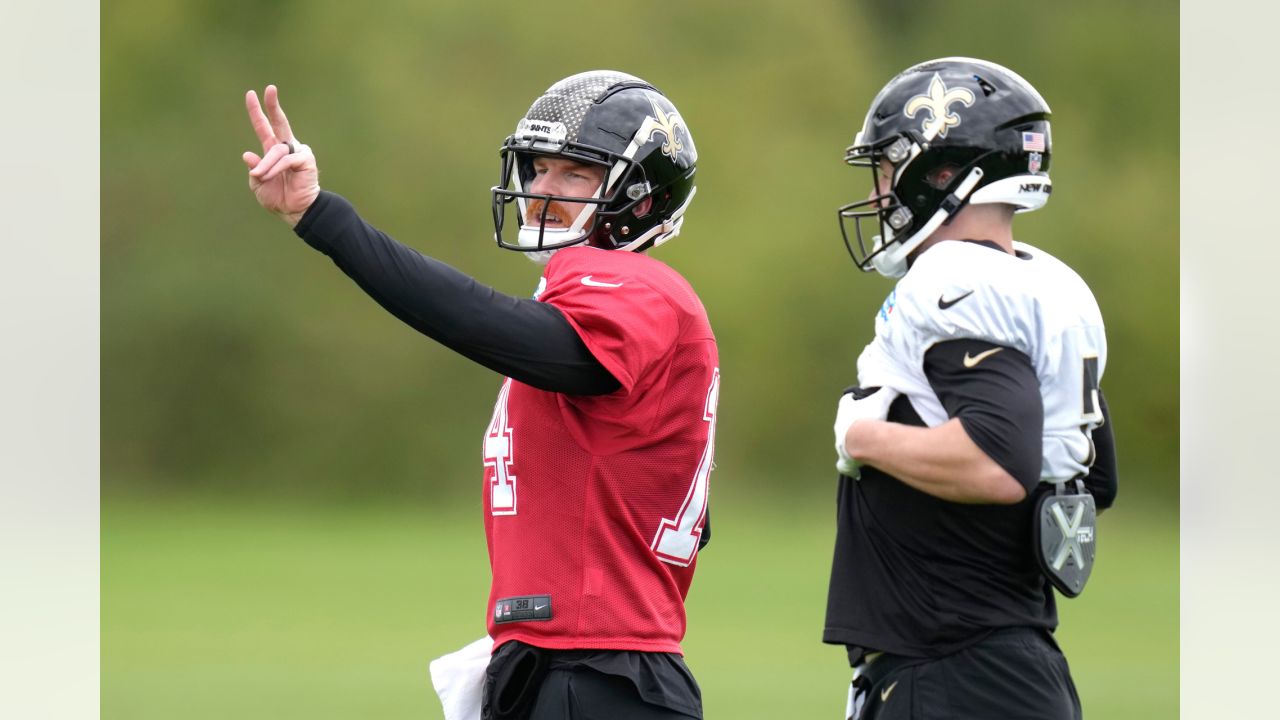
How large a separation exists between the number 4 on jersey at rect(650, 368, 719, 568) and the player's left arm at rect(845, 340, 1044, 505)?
47 cm

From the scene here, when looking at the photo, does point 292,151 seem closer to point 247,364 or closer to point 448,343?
point 448,343

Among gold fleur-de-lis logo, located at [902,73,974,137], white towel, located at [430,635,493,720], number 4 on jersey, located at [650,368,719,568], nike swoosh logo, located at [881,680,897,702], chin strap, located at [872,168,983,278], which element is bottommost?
white towel, located at [430,635,493,720]

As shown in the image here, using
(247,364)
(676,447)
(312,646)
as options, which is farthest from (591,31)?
(676,447)

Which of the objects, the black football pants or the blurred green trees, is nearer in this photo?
the black football pants

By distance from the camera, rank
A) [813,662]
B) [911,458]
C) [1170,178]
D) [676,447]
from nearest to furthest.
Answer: [911,458] → [676,447] → [813,662] → [1170,178]

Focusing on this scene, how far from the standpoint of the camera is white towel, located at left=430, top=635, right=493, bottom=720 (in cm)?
288

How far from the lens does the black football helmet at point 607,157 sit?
302 cm

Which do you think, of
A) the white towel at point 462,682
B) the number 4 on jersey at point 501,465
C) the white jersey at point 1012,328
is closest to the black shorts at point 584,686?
the white towel at point 462,682

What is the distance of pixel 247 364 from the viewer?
1238 cm

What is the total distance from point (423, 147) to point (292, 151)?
10.2 meters

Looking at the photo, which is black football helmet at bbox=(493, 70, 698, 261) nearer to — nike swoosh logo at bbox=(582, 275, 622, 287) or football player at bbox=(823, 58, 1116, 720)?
nike swoosh logo at bbox=(582, 275, 622, 287)

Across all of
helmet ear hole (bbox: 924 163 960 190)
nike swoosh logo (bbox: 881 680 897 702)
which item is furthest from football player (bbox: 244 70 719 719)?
helmet ear hole (bbox: 924 163 960 190)

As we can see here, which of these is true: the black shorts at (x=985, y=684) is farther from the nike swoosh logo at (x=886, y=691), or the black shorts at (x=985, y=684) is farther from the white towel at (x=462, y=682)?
Answer: the white towel at (x=462, y=682)

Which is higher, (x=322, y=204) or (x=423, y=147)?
(x=423, y=147)
